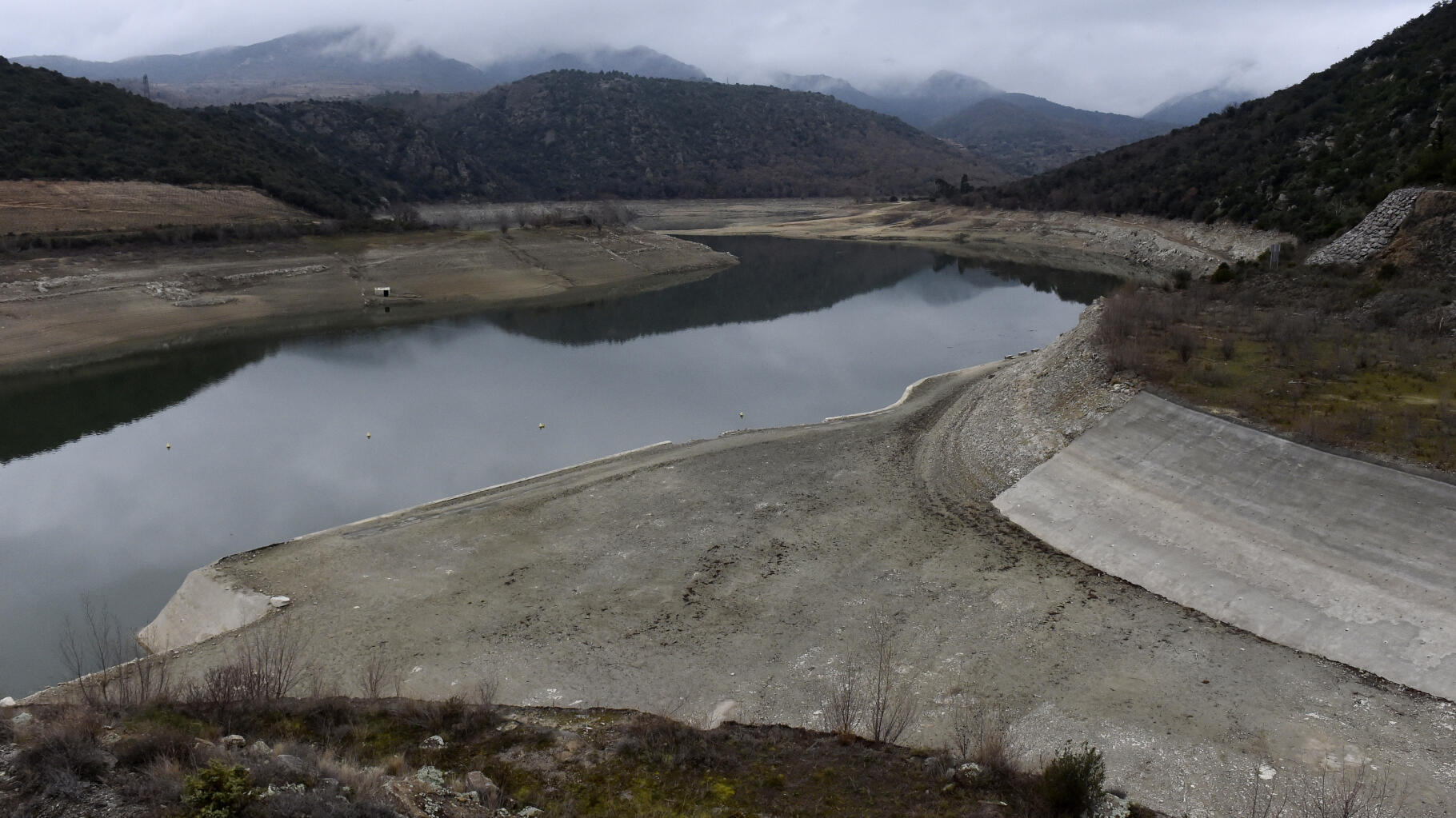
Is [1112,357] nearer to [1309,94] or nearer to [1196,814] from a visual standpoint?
[1196,814]

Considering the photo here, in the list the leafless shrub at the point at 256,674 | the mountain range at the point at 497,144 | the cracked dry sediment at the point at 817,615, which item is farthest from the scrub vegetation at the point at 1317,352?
the mountain range at the point at 497,144

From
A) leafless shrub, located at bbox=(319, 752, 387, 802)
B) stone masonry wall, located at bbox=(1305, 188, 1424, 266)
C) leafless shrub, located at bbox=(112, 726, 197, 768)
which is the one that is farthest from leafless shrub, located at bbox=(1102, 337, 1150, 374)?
leafless shrub, located at bbox=(112, 726, 197, 768)

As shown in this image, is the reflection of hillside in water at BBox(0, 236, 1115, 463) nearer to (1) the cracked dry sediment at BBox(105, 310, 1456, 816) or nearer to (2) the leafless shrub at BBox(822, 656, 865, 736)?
(1) the cracked dry sediment at BBox(105, 310, 1456, 816)

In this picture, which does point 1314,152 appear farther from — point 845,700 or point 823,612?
point 845,700

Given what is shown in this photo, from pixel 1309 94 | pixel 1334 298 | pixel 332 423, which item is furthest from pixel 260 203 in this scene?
pixel 1309 94

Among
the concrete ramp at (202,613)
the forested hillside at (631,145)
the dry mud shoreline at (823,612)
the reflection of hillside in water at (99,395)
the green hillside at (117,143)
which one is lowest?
the concrete ramp at (202,613)

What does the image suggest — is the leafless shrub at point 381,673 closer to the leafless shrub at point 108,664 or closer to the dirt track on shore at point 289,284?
the leafless shrub at point 108,664
